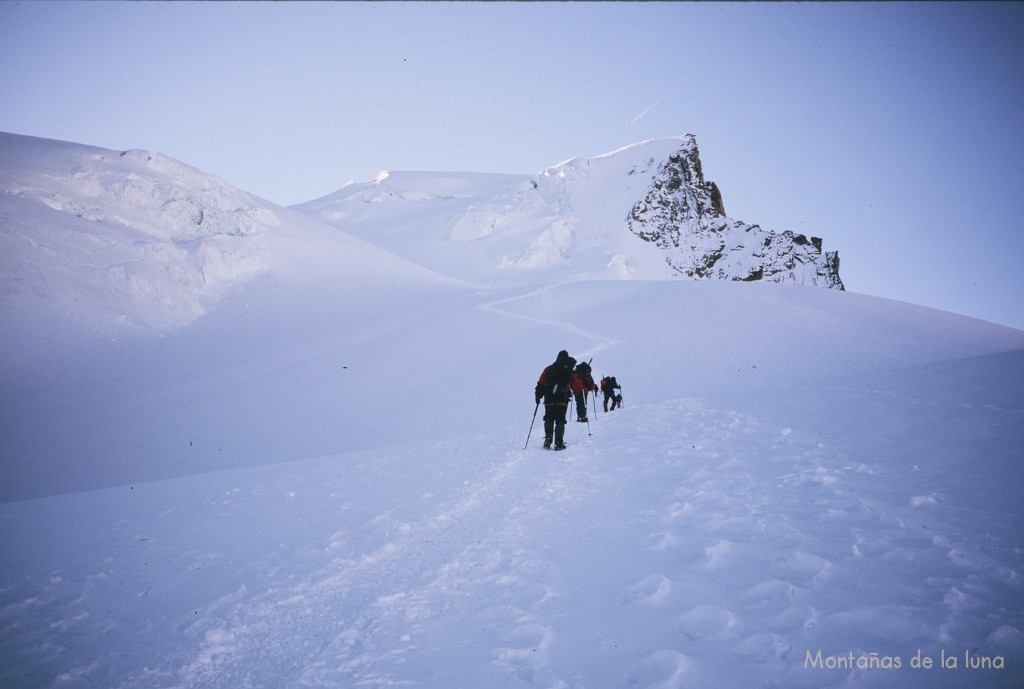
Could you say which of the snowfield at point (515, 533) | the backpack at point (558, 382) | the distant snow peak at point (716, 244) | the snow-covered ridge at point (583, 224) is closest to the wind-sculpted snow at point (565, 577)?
the snowfield at point (515, 533)

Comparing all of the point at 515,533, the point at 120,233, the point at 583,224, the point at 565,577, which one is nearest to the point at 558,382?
the point at 515,533

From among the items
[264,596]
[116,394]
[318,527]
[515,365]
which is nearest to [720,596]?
[264,596]

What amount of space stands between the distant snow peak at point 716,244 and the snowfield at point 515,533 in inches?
2591

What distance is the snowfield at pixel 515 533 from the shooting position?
296 centimetres

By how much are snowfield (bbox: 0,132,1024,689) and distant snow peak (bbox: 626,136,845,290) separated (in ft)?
216

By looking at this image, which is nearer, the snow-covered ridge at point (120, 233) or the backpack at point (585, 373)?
the backpack at point (585, 373)

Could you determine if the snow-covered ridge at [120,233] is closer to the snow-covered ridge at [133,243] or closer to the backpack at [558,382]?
the snow-covered ridge at [133,243]

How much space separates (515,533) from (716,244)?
88310 millimetres

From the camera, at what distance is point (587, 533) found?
4609mm

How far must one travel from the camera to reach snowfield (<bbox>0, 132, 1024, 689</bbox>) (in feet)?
9.71

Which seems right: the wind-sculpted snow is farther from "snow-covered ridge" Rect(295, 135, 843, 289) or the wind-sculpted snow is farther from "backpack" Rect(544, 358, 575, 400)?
"snow-covered ridge" Rect(295, 135, 843, 289)

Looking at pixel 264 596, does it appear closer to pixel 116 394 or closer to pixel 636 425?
pixel 636 425

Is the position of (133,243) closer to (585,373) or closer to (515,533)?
(585,373)

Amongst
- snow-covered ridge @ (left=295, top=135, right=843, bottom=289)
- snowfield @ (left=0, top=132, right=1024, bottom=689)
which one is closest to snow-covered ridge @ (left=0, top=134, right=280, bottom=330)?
snowfield @ (left=0, top=132, right=1024, bottom=689)
